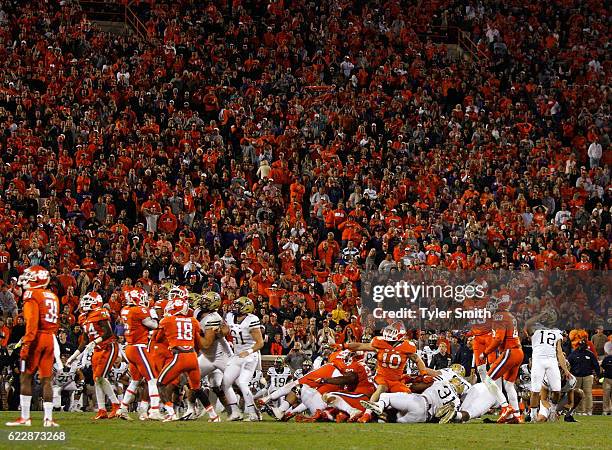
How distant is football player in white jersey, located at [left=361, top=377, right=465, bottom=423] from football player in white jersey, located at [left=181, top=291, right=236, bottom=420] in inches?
81.6

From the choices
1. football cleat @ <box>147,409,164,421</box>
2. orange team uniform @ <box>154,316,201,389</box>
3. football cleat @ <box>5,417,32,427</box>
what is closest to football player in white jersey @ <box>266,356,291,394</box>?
football cleat @ <box>147,409,164,421</box>

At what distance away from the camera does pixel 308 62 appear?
Answer: 32.7m

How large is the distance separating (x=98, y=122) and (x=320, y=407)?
12.6 metres

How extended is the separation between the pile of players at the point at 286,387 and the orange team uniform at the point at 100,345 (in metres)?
0.02

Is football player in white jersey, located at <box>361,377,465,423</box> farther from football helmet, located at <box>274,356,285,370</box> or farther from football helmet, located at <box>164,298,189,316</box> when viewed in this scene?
football helmet, located at <box>274,356,285,370</box>

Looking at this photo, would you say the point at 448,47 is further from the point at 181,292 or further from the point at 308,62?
the point at 181,292

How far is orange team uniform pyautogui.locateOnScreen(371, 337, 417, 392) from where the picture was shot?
16828 millimetres

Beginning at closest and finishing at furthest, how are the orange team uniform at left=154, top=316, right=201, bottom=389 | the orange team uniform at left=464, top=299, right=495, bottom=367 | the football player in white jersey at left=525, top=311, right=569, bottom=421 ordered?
the orange team uniform at left=154, top=316, right=201, bottom=389
the orange team uniform at left=464, top=299, right=495, bottom=367
the football player in white jersey at left=525, top=311, right=569, bottom=421

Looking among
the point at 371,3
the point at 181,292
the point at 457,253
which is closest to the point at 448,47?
the point at 371,3

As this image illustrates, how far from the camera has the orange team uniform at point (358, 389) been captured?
1702cm

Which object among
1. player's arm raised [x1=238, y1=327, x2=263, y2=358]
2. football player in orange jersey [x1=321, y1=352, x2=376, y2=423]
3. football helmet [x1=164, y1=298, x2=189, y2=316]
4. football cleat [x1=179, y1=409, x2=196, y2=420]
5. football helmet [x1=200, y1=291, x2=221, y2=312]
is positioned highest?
football helmet [x1=200, y1=291, x2=221, y2=312]

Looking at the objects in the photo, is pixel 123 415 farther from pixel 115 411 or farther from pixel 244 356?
pixel 244 356

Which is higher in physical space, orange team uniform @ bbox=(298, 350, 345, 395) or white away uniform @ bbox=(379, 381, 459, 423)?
orange team uniform @ bbox=(298, 350, 345, 395)

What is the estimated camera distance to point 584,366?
21672 mm
